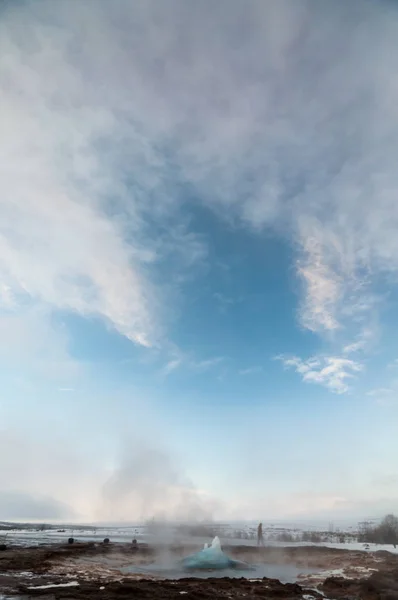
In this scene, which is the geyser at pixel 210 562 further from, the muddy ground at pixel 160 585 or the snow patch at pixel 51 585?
the snow patch at pixel 51 585

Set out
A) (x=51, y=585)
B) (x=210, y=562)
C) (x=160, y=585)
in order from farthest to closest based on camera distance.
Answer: (x=210, y=562) → (x=160, y=585) → (x=51, y=585)

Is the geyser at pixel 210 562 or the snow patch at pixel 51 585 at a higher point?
the geyser at pixel 210 562

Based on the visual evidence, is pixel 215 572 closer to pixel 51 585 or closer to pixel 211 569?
pixel 211 569

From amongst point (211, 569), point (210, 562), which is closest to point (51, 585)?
point (211, 569)

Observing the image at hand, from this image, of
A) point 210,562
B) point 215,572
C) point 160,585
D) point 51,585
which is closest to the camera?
point 51,585

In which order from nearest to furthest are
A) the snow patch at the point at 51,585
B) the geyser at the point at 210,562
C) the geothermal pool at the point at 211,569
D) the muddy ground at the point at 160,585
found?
the muddy ground at the point at 160,585 → the snow patch at the point at 51,585 → the geothermal pool at the point at 211,569 → the geyser at the point at 210,562

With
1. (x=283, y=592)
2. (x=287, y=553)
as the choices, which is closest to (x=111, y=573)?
(x=283, y=592)

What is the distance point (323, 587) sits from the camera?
2762 cm

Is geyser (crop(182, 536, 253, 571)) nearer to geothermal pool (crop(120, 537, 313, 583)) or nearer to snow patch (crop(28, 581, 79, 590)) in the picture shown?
geothermal pool (crop(120, 537, 313, 583))

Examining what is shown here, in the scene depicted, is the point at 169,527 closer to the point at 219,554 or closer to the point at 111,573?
the point at 219,554

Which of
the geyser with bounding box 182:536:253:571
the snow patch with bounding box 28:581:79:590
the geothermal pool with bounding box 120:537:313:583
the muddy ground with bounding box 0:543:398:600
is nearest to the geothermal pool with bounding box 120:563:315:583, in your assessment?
the geothermal pool with bounding box 120:537:313:583

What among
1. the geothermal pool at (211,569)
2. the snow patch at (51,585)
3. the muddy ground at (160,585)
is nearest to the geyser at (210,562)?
the geothermal pool at (211,569)

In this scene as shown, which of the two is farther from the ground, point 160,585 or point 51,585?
point 160,585

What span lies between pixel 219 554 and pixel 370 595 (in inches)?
758
